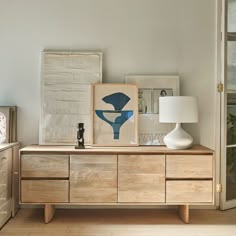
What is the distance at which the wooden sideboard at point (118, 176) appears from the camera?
2.71m

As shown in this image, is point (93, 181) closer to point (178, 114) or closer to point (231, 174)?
point (178, 114)

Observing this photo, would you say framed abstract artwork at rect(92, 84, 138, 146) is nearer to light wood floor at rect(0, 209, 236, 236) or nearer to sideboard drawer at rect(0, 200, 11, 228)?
light wood floor at rect(0, 209, 236, 236)

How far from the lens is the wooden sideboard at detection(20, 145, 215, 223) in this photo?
2705 millimetres

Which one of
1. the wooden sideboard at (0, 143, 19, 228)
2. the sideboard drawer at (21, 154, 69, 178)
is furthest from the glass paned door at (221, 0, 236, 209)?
the wooden sideboard at (0, 143, 19, 228)

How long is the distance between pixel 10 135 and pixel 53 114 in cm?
45

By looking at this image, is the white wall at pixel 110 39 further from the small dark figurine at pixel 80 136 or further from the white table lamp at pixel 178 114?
the small dark figurine at pixel 80 136

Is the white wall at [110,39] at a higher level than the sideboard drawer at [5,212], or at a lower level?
higher

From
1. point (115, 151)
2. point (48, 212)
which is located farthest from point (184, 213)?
point (48, 212)

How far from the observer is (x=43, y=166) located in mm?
2705

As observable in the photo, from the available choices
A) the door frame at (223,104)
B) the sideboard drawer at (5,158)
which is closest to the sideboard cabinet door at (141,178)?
the door frame at (223,104)

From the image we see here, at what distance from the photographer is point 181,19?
3.16 meters

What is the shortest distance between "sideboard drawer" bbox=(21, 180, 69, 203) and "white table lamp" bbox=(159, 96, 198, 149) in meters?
1.00

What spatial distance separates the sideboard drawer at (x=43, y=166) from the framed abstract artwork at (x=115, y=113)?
0.48 metres

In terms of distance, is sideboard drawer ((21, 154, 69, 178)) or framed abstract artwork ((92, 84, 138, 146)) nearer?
sideboard drawer ((21, 154, 69, 178))
